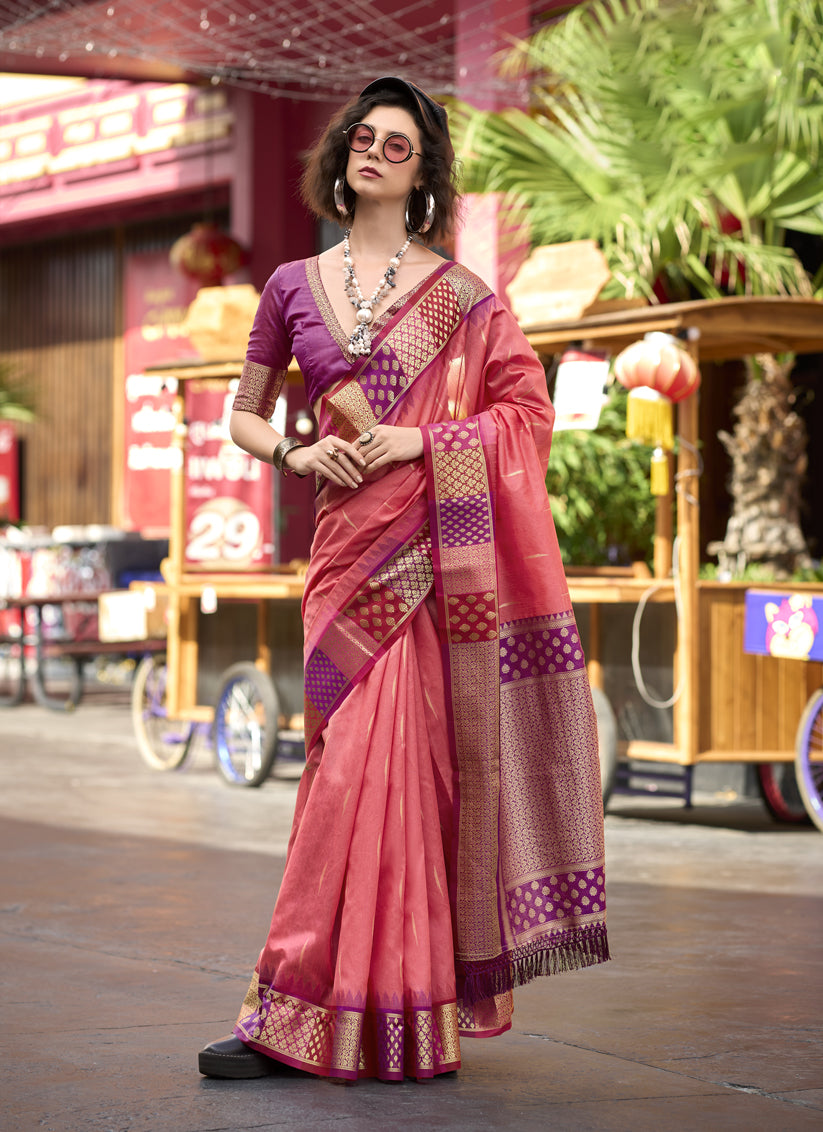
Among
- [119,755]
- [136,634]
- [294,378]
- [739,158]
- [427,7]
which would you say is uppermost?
[427,7]

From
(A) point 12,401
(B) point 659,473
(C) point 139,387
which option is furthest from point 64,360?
(B) point 659,473

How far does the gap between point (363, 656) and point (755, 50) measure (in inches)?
226

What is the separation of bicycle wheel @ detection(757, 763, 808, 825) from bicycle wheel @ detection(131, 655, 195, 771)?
3013mm

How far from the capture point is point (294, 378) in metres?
8.61

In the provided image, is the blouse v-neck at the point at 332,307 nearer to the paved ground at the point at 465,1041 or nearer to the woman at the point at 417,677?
the woman at the point at 417,677

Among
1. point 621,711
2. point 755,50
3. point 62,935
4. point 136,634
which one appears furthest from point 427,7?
point 62,935

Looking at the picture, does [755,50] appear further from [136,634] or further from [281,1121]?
[281,1121]

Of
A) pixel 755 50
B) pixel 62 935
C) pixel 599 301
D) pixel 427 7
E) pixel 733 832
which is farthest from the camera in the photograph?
pixel 427 7

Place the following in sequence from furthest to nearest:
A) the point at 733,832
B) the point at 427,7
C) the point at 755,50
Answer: the point at 427,7, the point at 755,50, the point at 733,832

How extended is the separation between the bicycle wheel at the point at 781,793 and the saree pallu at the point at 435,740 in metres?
4.32

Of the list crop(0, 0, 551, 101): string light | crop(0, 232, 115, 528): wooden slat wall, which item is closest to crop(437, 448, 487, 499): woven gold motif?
crop(0, 0, 551, 101): string light

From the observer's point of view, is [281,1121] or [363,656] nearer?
[281,1121]

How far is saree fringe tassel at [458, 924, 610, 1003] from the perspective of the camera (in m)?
3.18

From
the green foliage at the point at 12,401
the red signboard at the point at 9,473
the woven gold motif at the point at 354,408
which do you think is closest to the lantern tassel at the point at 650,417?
the woven gold motif at the point at 354,408
